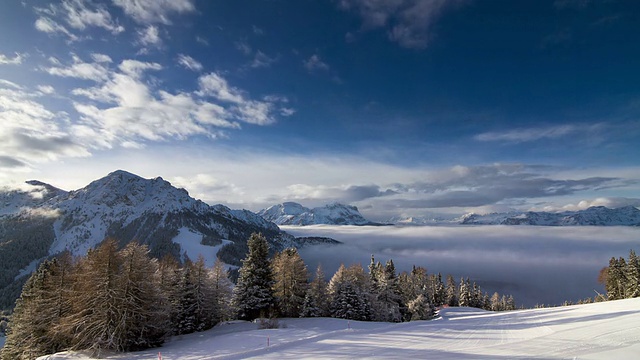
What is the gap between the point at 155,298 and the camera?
2744cm

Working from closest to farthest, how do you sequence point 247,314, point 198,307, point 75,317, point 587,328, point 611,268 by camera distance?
1. point 587,328
2. point 75,317
3. point 198,307
4. point 247,314
5. point 611,268

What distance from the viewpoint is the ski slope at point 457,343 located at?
599 inches

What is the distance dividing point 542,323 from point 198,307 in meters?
33.3

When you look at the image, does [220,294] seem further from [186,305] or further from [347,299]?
[347,299]

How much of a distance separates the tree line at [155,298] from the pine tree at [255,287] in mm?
124

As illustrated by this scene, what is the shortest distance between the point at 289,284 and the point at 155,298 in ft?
59.8

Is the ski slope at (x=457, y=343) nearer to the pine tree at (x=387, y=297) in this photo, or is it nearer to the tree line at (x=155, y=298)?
the tree line at (x=155, y=298)

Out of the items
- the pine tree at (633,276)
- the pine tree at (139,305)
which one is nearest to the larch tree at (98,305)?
the pine tree at (139,305)

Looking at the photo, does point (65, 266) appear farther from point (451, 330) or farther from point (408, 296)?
point (408, 296)

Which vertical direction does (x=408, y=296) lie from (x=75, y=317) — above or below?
below

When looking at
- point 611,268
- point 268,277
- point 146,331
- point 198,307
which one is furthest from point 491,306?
point 146,331

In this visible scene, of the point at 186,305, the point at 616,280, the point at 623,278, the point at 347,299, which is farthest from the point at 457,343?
the point at 616,280

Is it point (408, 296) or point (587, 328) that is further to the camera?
point (408, 296)

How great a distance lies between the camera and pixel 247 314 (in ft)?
129
